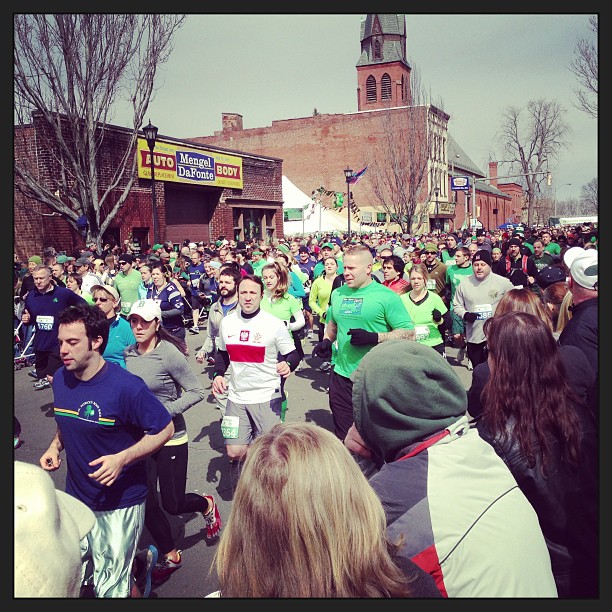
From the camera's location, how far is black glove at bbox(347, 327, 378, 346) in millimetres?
4758

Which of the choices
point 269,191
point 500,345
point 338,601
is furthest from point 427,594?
point 269,191

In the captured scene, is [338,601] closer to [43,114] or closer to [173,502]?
[173,502]

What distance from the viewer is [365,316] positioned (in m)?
5.07

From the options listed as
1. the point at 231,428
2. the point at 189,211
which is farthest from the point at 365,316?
the point at 189,211

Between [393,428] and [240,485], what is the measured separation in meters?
0.57

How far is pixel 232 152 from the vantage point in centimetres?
2948

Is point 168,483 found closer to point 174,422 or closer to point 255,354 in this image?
point 174,422

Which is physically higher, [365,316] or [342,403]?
[365,316]

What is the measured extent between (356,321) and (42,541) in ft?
12.7

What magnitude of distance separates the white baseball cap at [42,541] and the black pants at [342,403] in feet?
11.6

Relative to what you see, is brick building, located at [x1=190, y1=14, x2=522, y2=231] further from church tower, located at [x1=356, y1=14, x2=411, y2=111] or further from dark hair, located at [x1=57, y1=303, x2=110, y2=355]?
dark hair, located at [x1=57, y1=303, x2=110, y2=355]

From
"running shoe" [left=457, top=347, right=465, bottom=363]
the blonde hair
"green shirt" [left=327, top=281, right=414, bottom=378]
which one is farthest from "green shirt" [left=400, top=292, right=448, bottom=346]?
the blonde hair

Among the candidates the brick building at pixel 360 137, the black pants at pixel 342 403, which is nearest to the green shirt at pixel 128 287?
the black pants at pixel 342 403

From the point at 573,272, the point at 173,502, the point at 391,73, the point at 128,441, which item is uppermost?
the point at 391,73
